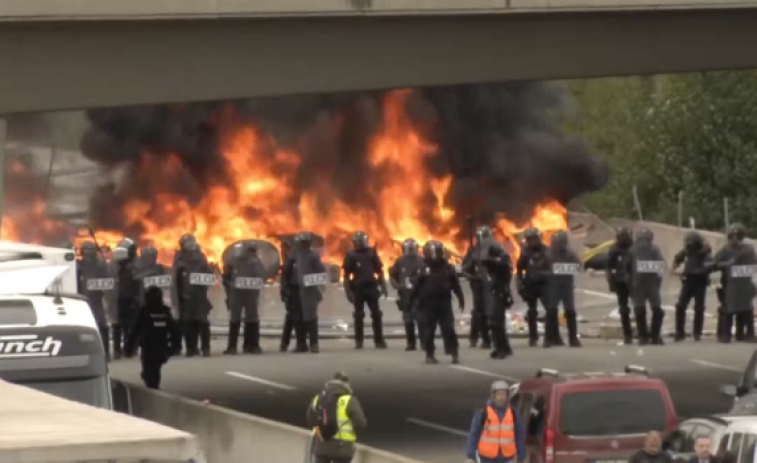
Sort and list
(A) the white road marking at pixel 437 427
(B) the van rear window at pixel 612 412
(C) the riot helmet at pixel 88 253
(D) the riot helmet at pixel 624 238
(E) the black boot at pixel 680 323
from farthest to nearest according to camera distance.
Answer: (E) the black boot at pixel 680 323, (D) the riot helmet at pixel 624 238, (C) the riot helmet at pixel 88 253, (A) the white road marking at pixel 437 427, (B) the van rear window at pixel 612 412

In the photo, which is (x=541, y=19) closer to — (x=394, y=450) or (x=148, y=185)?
(x=394, y=450)

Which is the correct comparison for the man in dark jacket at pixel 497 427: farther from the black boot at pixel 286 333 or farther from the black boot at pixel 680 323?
the black boot at pixel 680 323

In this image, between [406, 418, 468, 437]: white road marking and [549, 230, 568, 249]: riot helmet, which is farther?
[549, 230, 568, 249]: riot helmet

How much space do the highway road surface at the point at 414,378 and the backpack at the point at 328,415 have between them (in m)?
3.89

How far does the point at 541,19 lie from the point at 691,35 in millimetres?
1751

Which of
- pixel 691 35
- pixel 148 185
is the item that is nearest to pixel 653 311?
pixel 691 35

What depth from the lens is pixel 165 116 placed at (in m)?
40.3

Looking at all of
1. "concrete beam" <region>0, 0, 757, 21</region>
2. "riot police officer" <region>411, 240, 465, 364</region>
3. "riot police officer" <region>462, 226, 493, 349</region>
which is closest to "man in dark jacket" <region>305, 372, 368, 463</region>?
"concrete beam" <region>0, 0, 757, 21</region>

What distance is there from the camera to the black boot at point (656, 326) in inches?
1235

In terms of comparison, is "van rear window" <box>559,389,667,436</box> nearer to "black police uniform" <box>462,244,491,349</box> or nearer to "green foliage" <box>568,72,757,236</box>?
"black police uniform" <box>462,244,491,349</box>

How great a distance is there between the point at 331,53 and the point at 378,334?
38.2ft

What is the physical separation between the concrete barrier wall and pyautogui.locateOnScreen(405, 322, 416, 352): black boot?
31.5 ft

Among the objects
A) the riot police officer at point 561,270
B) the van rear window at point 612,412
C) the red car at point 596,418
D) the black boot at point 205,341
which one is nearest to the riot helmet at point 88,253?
the black boot at point 205,341

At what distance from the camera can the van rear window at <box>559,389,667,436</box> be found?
17734mm
